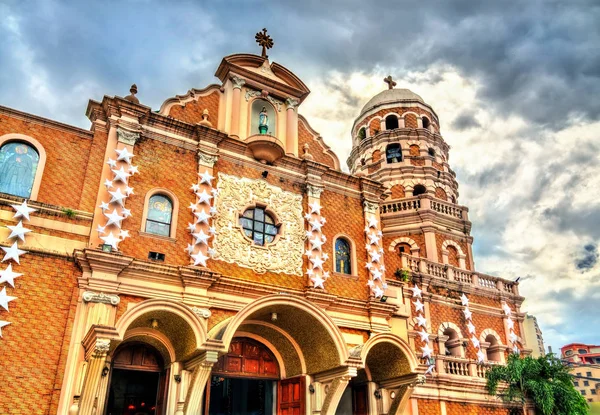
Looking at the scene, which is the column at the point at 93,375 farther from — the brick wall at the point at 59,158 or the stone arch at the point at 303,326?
the brick wall at the point at 59,158

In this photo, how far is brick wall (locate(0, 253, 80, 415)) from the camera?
487 inches

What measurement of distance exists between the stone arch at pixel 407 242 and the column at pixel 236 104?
1115 cm

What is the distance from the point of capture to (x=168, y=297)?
15.0 metres

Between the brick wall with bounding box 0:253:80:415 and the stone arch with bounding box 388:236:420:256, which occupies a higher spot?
the stone arch with bounding box 388:236:420:256

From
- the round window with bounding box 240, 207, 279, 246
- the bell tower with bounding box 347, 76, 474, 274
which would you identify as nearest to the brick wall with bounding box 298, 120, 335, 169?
the round window with bounding box 240, 207, 279, 246

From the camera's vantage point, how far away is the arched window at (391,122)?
3212 centimetres

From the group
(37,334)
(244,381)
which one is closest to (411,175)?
(244,381)

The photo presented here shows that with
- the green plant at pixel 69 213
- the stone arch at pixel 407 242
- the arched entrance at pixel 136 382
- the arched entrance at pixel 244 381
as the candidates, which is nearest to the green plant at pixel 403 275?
the stone arch at pixel 407 242

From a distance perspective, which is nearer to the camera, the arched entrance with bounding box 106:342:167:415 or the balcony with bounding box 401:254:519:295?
the arched entrance with bounding box 106:342:167:415

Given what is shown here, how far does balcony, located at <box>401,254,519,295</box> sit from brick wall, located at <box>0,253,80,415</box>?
14.1m

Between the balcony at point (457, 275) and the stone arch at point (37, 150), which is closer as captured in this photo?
the stone arch at point (37, 150)

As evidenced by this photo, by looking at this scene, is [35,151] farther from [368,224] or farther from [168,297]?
[368,224]

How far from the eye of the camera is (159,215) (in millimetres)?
16047

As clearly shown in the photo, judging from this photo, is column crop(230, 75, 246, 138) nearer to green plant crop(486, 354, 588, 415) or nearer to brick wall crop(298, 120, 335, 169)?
Answer: brick wall crop(298, 120, 335, 169)
